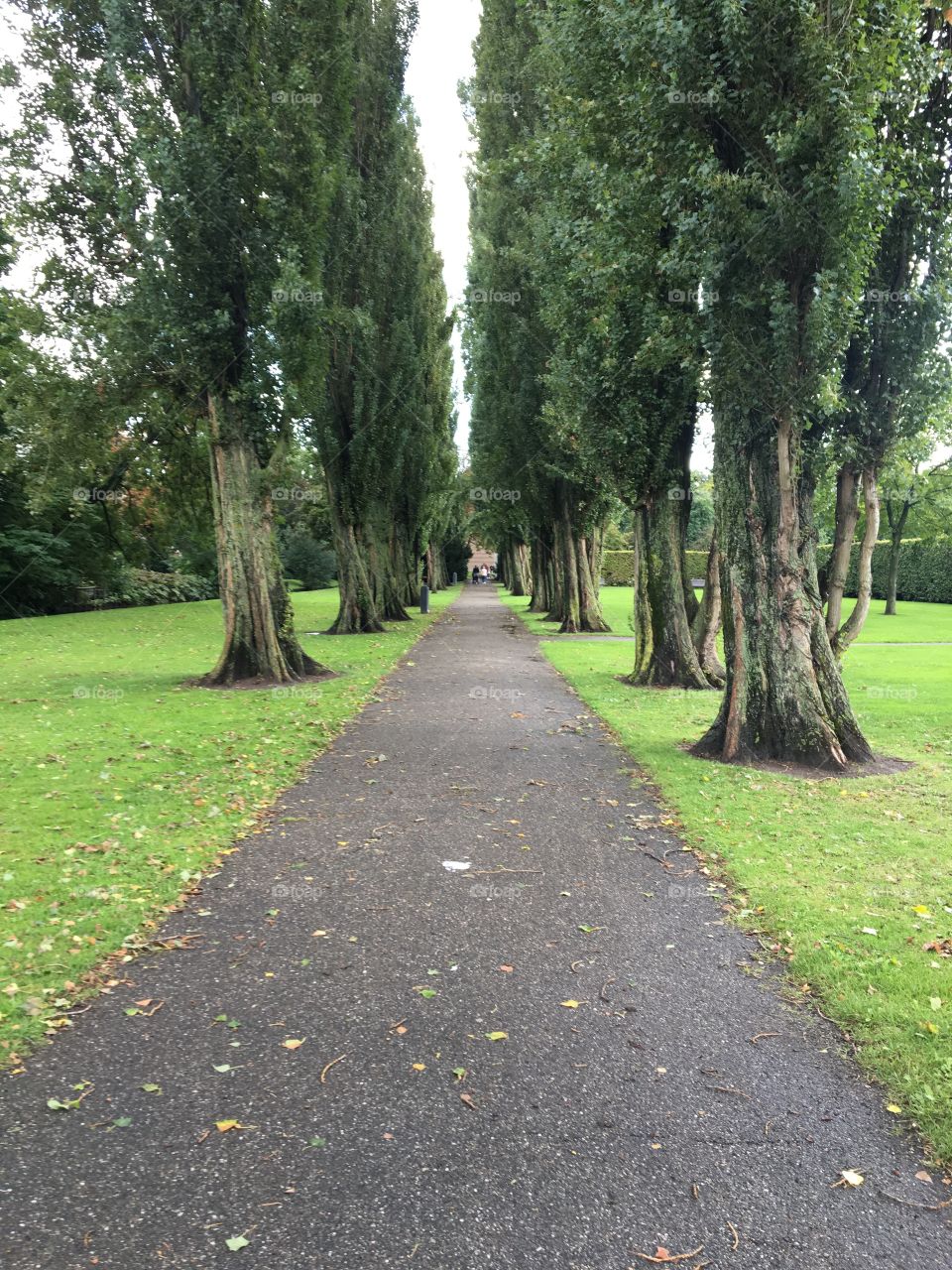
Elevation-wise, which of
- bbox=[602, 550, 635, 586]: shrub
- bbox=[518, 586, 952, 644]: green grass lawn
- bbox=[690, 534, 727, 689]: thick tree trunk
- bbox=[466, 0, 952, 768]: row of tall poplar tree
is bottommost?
bbox=[518, 586, 952, 644]: green grass lawn

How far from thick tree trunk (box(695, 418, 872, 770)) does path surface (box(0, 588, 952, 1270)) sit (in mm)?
3640

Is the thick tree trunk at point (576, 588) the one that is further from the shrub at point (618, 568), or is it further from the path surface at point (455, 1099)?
the shrub at point (618, 568)

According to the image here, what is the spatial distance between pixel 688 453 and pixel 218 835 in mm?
10263

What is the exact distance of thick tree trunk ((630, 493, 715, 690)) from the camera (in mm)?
13891

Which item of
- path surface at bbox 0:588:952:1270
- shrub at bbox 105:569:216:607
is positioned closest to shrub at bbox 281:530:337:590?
shrub at bbox 105:569:216:607

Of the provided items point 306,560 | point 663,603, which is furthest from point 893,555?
point 306,560

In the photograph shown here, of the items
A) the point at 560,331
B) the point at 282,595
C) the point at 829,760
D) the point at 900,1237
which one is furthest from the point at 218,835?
the point at 560,331

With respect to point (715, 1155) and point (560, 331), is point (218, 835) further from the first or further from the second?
point (560, 331)

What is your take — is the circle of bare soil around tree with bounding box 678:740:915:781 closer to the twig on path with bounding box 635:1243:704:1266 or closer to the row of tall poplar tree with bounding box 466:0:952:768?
the row of tall poplar tree with bounding box 466:0:952:768

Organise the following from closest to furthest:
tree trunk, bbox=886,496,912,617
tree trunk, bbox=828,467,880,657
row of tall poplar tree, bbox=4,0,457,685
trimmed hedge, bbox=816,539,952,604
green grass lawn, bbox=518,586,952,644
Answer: tree trunk, bbox=828,467,880,657 < row of tall poplar tree, bbox=4,0,457,685 < green grass lawn, bbox=518,586,952,644 < tree trunk, bbox=886,496,912,617 < trimmed hedge, bbox=816,539,952,604

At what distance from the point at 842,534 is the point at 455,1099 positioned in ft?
26.2

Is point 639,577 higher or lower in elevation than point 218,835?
higher

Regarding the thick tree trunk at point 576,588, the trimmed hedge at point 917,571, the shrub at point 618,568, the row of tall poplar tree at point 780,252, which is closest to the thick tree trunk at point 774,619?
the row of tall poplar tree at point 780,252

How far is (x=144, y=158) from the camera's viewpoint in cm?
1191
